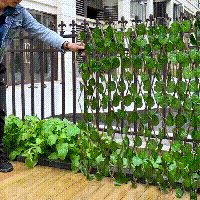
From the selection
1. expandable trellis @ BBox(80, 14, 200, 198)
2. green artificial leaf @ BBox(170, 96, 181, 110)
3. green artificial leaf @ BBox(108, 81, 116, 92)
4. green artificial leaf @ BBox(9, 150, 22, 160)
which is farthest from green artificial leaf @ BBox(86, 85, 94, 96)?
green artificial leaf @ BBox(9, 150, 22, 160)

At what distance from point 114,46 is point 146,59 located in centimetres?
29

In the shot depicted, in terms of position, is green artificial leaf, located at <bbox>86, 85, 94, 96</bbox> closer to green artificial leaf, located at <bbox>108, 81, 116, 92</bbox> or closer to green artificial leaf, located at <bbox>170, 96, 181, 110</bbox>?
A: green artificial leaf, located at <bbox>108, 81, 116, 92</bbox>

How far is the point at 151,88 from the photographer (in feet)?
9.83

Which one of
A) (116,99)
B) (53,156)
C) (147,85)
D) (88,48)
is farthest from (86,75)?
(53,156)

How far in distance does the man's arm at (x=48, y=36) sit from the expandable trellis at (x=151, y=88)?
13 centimetres

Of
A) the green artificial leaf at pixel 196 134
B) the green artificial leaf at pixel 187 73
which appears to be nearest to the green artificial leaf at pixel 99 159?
the green artificial leaf at pixel 196 134

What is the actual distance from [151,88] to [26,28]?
133 centimetres

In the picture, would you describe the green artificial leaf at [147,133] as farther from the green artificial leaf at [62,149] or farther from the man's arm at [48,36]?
the green artificial leaf at [62,149]

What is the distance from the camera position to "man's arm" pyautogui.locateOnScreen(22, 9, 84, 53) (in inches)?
126

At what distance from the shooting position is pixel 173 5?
33594 mm

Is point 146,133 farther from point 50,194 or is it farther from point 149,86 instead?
point 50,194

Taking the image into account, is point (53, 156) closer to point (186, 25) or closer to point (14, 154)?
point (14, 154)

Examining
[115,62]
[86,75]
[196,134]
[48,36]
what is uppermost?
[48,36]

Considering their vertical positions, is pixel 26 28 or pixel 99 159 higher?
pixel 26 28
